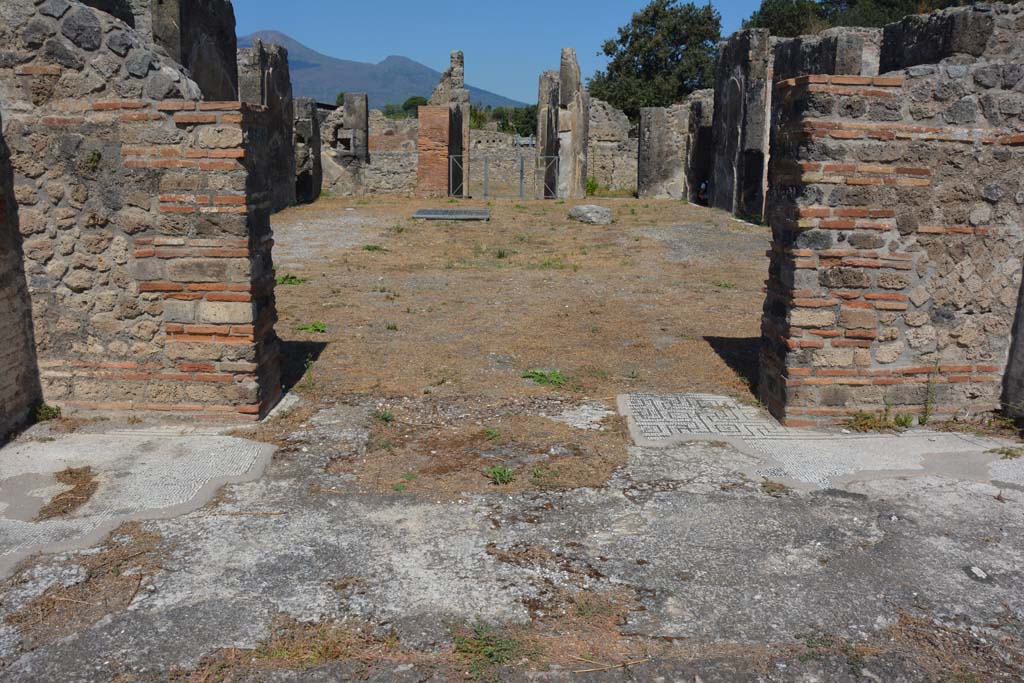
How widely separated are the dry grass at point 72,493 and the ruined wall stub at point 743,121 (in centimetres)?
1603

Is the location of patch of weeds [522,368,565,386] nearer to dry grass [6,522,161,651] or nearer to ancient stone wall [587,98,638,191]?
dry grass [6,522,161,651]

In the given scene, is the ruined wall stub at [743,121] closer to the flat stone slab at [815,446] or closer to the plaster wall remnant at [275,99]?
the plaster wall remnant at [275,99]

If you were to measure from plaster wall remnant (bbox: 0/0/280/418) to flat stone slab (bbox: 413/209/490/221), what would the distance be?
11738 millimetres

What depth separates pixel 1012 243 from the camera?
5559mm

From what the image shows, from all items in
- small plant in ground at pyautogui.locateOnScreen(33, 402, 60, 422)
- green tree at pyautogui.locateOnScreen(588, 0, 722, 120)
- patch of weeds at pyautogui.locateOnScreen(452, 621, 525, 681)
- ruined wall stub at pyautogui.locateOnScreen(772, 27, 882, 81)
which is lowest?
patch of weeds at pyautogui.locateOnScreen(452, 621, 525, 681)

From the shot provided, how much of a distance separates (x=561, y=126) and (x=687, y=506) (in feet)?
66.1

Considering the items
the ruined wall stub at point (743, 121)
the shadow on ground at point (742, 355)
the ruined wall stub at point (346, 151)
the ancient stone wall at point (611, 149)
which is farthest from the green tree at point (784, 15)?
the shadow on ground at point (742, 355)

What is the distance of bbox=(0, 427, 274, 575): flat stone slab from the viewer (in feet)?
13.3

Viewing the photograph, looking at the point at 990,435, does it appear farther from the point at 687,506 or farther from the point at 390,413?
the point at 390,413

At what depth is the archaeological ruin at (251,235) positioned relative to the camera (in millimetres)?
5289

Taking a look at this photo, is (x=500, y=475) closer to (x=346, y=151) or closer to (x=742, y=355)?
(x=742, y=355)

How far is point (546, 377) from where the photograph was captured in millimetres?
6801

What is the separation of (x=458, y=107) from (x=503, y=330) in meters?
17.9

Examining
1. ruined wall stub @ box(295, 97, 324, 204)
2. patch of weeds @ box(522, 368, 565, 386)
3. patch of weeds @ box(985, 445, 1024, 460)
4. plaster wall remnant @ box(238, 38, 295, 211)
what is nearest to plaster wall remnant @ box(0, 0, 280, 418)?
patch of weeds @ box(522, 368, 565, 386)
